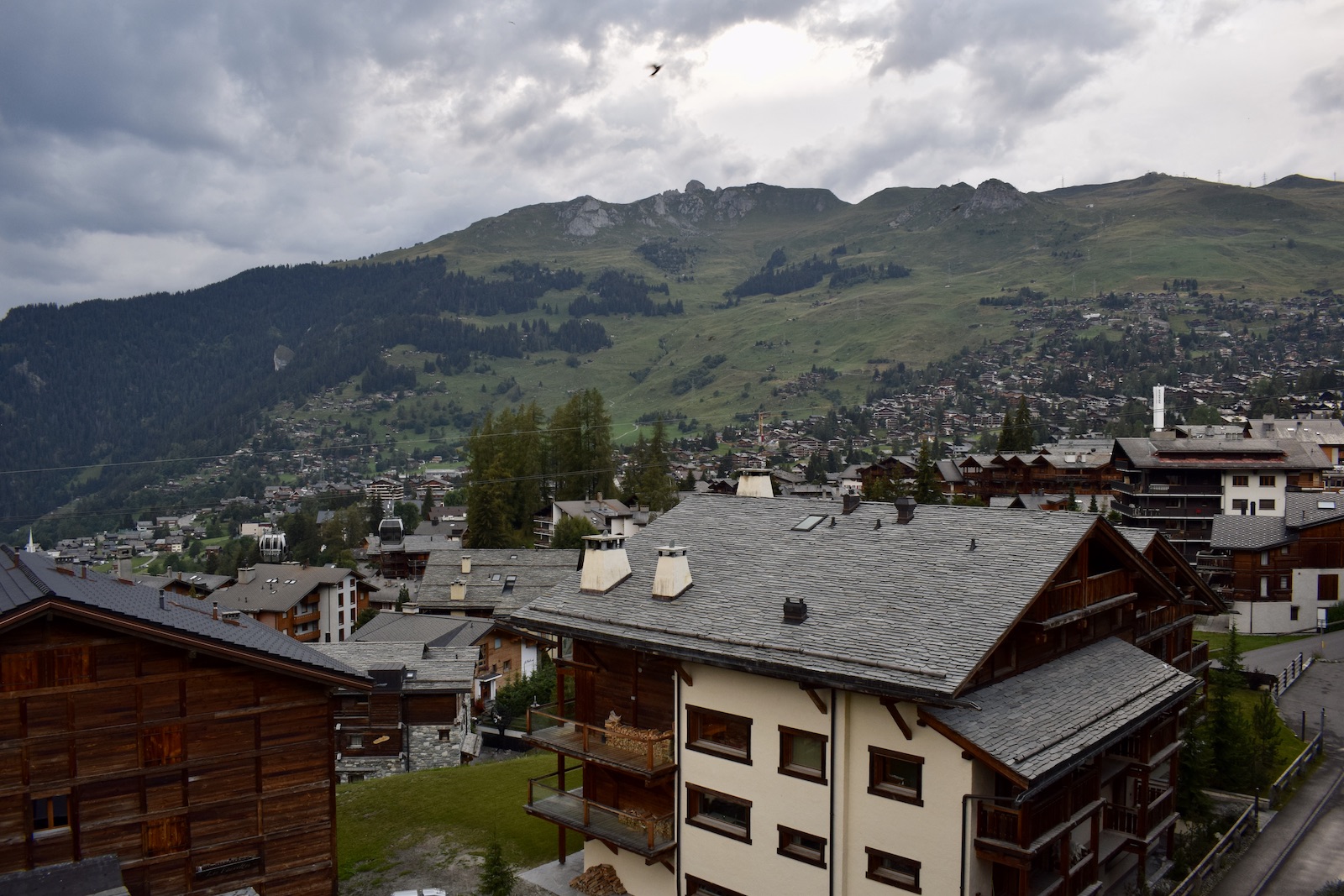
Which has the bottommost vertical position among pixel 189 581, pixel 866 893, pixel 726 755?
pixel 189 581

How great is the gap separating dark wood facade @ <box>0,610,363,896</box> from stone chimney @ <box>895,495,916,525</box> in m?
15.0

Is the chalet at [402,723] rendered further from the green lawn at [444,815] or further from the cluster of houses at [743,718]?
the cluster of houses at [743,718]

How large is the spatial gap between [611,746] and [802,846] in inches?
218

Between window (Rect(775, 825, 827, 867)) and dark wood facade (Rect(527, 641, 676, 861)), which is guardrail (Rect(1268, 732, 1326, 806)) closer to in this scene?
window (Rect(775, 825, 827, 867))

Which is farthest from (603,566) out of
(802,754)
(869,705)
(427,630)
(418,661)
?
(427,630)

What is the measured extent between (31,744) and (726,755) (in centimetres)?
1486

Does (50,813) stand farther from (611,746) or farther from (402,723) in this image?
(402,723)

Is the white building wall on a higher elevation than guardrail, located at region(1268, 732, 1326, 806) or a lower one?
higher

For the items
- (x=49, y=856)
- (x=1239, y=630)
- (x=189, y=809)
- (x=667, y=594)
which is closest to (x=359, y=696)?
(x=189, y=809)

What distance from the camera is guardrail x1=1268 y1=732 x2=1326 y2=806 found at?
2933 centimetres

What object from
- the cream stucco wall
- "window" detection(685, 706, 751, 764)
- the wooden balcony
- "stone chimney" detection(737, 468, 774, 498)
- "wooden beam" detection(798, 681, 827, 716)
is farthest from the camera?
"stone chimney" detection(737, 468, 774, 498)

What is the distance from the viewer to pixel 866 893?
59.1ft

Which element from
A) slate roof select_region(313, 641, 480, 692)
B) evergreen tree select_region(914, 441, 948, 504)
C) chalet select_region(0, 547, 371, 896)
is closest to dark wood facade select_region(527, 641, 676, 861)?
chalet select_region(0, 547, 371, 896)

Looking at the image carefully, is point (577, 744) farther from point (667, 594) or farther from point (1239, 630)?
point (1239, 630)
